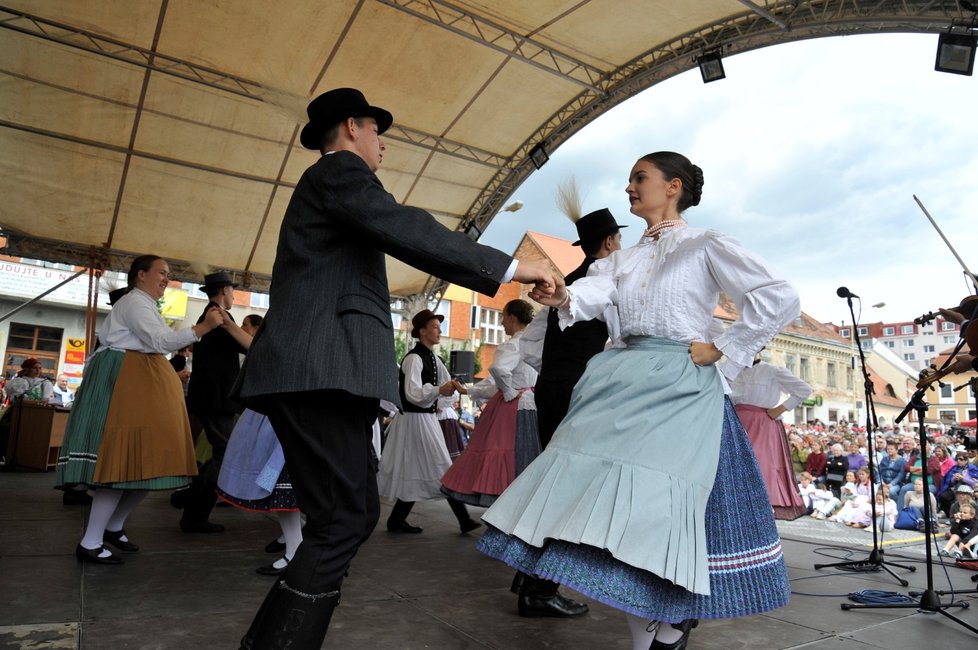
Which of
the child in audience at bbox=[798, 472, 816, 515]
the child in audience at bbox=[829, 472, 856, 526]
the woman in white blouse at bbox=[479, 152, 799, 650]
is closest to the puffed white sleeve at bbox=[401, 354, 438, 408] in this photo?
the woman in white blouse at bbox=[479, 152, 799, 650]

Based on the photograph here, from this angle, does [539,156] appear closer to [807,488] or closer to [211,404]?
[211,404]

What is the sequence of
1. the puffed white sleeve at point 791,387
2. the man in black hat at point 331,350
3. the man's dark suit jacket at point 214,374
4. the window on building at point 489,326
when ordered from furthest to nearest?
the window on building at point 489,326, the man's dark suit jacket at point 214,374, the puffed white sleeve at point 791,387, the man in black hat at point 331,350

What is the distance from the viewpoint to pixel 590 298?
2326 mm

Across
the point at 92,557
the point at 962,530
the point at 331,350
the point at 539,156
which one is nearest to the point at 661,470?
the point at 331,350

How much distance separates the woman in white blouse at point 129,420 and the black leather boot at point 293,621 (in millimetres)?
2208

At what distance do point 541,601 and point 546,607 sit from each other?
0.03 metres

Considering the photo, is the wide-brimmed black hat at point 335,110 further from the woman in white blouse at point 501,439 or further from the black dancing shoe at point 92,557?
the black dancing shoe at point 92,557

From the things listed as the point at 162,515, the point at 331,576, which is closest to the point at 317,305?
the point at 331,576

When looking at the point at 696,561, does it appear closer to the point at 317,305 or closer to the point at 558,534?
the point at 558,534

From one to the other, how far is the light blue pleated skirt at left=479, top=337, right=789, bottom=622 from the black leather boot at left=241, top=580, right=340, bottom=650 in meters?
0.47

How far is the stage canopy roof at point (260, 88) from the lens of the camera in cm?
706

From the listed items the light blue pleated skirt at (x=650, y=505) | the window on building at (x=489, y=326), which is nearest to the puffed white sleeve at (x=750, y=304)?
the light blue pleated skirt at (x=650, y=505)

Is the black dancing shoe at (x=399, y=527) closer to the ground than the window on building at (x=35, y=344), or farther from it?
closer to the ground

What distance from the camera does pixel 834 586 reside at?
13.2ft
